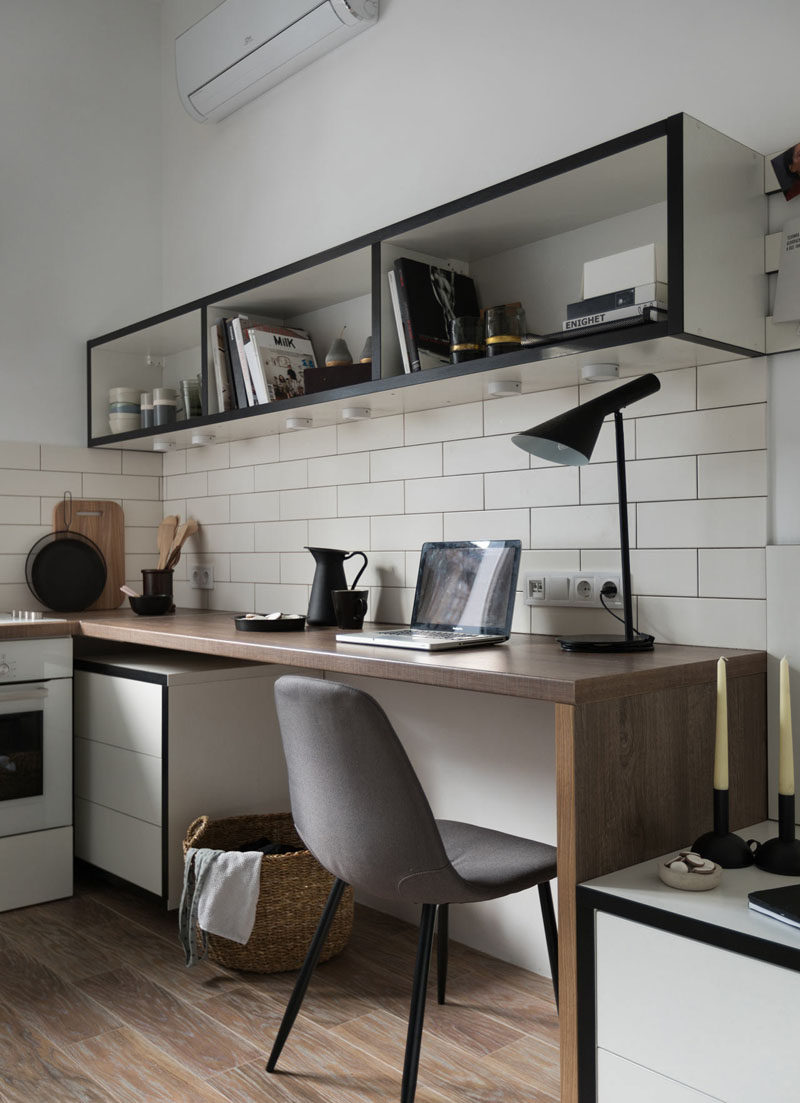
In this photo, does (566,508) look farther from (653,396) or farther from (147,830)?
(147,830)

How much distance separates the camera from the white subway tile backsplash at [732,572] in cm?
198

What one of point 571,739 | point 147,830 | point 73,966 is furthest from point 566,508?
point 73,966

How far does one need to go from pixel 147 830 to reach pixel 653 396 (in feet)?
5.92

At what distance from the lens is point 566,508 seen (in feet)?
7.77

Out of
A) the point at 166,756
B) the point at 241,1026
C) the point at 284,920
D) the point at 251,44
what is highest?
the point at 251,44

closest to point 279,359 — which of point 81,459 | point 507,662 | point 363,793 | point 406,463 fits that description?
point 406,463

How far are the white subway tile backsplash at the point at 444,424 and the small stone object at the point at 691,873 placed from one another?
136 centimetres

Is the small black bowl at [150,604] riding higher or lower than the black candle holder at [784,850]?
higher

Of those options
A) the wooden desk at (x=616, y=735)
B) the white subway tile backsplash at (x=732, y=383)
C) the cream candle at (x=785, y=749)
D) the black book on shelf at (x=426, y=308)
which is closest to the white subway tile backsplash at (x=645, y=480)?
the white subway tile backsplash at (x=732, y=383)

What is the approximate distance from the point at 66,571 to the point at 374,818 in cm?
227

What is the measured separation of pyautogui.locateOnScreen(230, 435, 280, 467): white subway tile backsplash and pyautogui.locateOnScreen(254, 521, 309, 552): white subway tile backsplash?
223 millimetres

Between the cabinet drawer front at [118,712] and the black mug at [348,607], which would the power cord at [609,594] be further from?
the cabinet drawer front at [118,712]

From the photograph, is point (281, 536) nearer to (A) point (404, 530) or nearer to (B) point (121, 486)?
(A) point (404, 530)

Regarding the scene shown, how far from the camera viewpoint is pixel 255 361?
9.66 feet
